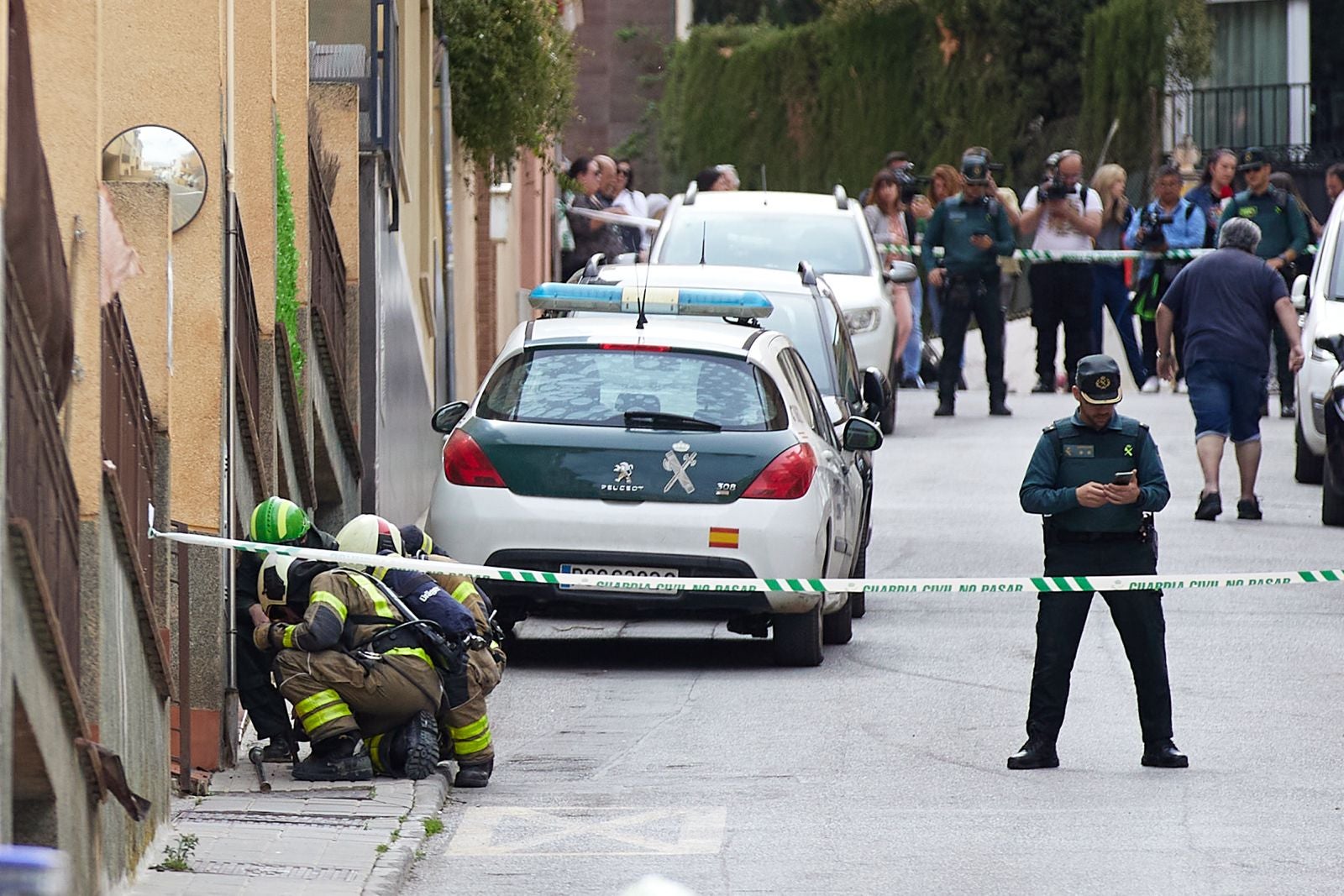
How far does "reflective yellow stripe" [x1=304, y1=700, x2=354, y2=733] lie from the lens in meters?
8.92

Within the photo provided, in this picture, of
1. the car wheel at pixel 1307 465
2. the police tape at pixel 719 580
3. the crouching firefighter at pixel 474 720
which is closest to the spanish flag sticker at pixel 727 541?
the police tape at pixel 719 580

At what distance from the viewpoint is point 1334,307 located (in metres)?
17.0

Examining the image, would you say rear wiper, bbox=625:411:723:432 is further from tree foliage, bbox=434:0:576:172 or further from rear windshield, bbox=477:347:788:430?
tree foliage, bbox=434:0:576:172

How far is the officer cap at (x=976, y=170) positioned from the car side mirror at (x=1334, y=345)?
506cm

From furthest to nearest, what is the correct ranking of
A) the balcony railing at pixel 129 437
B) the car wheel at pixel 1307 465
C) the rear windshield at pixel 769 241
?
the rear windshield at pixel 769 241 < the car wheel at pixel 1307 465 < the balcony railing at pixel 129 437

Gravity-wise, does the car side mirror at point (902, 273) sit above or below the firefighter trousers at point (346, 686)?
above

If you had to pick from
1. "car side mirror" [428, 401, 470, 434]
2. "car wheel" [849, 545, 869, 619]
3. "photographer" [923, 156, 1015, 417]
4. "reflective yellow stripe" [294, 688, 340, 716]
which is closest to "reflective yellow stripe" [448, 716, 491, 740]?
"reflective yellow stripe" [294, 688, 340, 716]

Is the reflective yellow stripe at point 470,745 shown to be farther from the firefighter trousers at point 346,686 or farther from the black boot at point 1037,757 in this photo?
the black boot at point 1037,757

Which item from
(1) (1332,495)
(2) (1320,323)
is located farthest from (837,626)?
(2) (1320,323)

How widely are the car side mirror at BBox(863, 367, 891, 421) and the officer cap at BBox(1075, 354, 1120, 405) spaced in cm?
519

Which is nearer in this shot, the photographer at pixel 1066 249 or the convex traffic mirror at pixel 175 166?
the convex traffic mirror at pixel 175 166

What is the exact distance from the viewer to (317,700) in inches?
352

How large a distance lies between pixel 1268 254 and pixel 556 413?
38.4ft

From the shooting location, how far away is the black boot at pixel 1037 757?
30.7 feet
